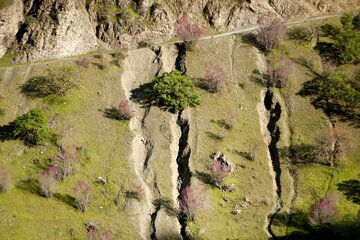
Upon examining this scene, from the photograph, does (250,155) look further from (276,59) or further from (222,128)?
(276,59)

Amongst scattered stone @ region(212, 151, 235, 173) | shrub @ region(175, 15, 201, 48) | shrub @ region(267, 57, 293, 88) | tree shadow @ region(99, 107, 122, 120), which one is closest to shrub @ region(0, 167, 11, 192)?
tree shadow @ region(99, 107, 122, 120)

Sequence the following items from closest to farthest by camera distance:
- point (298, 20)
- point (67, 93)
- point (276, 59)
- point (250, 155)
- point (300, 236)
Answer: point (300, 236) < point (250, 155) < point (67, 93) < point (276, 59) < point (298, 20)

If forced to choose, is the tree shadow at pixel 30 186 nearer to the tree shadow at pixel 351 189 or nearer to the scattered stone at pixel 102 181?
the scattered stone at pixel 102 181

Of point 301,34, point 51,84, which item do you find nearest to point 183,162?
point 51,84

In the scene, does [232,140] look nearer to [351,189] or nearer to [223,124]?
[223,124]

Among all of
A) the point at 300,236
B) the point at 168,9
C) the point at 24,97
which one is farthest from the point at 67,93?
the point at 300,236

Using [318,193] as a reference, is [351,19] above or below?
above

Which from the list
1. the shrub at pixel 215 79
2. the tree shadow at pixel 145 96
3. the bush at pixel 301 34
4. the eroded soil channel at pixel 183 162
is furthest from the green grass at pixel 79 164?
the bush at pixel 301 34
